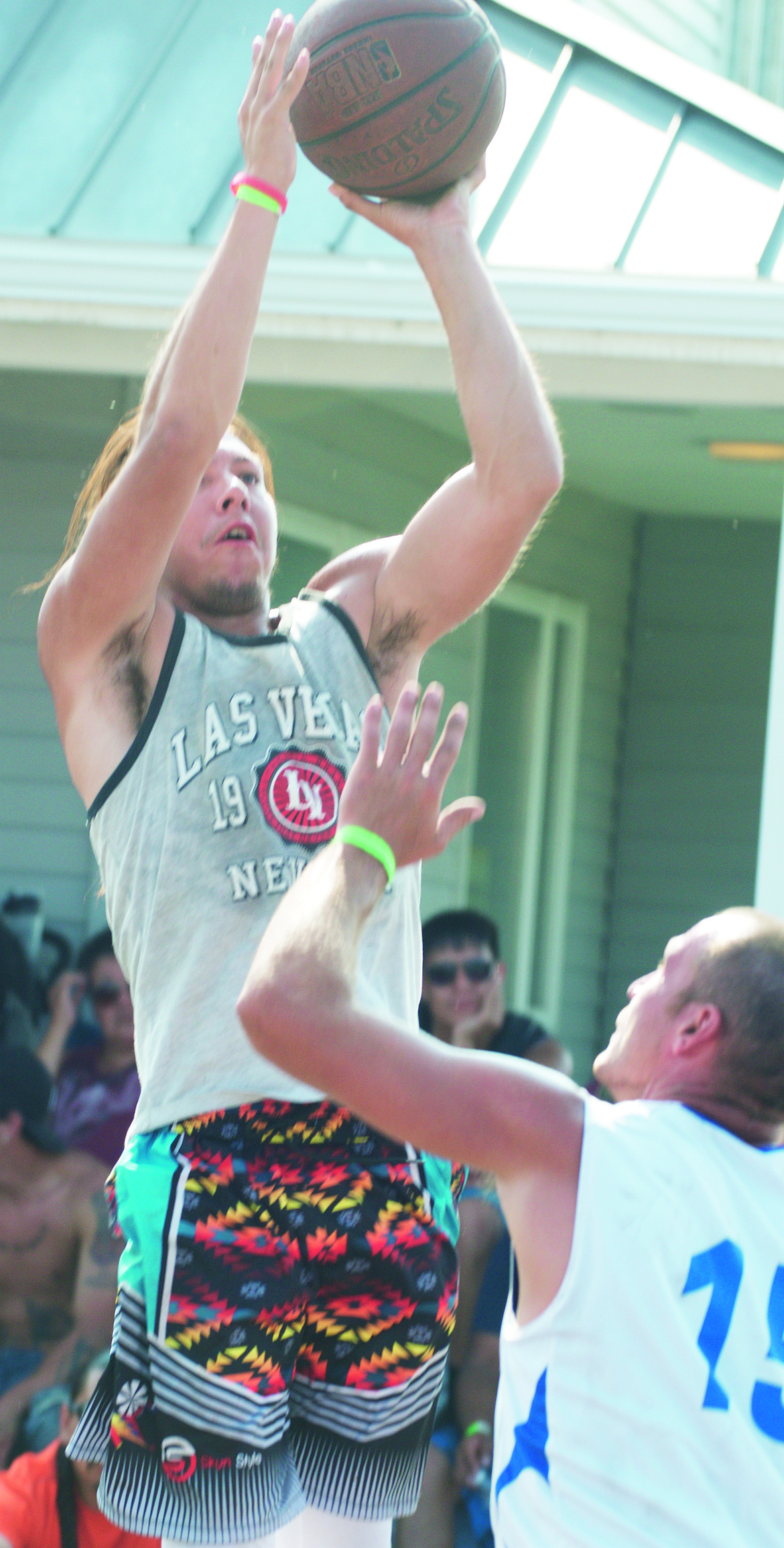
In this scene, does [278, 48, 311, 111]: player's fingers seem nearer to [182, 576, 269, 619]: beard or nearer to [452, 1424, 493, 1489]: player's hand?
[182, 576, 269, 619]: beard

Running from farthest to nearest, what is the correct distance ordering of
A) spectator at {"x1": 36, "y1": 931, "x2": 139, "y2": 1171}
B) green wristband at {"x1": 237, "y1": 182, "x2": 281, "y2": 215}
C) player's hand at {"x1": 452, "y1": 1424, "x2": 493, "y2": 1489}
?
spectator at {"x1": 36, "y1": 931, "x2": 139, "y2": 1171} → player's hand at {"x1": 452, "y1": 1424, "x2": 493, "y2": 1489} → green wristband at {"x1": 237, "y1": 182, "x2": 281, "y2": 215}

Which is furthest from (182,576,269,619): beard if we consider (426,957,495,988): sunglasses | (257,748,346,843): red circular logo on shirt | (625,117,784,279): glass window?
(426,957,495,988): sunglasses

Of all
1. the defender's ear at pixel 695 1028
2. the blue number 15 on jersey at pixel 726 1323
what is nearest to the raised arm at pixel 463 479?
the defender's ear at pixel 695 1028

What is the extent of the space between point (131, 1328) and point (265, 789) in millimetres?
735

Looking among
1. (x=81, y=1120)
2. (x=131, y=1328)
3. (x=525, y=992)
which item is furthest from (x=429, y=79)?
(x=525, y=992)

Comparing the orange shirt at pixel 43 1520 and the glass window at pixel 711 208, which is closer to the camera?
the orange shirt at pixel 43 1520

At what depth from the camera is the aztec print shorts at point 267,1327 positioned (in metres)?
2.07

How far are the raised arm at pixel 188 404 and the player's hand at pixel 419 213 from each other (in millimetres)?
280

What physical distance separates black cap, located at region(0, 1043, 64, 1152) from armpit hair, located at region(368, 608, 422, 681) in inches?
109

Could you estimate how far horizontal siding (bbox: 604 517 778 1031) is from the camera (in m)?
8.13

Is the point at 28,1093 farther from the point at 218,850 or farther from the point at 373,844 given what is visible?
the point at 373,844

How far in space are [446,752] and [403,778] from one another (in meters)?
0.05

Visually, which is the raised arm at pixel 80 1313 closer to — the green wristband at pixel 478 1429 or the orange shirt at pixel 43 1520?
the orange shirt at pixel 43 1520

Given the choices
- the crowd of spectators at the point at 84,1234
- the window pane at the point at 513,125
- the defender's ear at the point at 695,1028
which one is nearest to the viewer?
the defender's ear at the point at 695,1028
